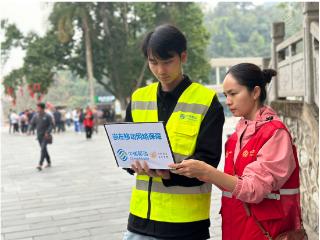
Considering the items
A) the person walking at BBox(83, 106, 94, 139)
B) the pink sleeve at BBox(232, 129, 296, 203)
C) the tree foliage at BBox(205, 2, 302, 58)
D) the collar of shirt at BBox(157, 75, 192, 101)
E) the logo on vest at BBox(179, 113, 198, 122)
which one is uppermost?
the tree foliage at BBox(205, 2, 302, 58)

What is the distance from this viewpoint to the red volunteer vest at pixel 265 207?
185cm

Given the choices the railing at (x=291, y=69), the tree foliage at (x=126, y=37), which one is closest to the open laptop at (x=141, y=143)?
the railing at (x=291, y=69)

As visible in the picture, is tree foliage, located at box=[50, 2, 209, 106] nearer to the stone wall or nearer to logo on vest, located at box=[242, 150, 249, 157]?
the stone wall

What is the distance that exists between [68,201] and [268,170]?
5.55m

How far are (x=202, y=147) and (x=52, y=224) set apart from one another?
4.08 m

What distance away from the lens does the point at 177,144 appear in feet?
6.42

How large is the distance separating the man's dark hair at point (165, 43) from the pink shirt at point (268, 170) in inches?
22.0

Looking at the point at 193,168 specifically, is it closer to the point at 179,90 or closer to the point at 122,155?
the point at 122,155

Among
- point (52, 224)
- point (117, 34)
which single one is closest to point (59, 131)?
point (117, 34)

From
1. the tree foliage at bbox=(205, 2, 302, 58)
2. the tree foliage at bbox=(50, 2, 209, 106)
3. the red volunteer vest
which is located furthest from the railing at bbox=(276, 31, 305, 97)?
the tree foliage at bbox=(205, 2, 302, 58)

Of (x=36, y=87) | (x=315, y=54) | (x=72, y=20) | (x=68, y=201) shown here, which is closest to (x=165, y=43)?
(x=315, y=54)

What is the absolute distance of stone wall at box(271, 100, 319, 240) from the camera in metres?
4.57

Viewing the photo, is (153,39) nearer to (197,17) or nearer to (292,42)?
(292,42)

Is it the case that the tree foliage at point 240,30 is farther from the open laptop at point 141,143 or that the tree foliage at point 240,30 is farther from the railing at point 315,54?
the open laptop at point 141,143
